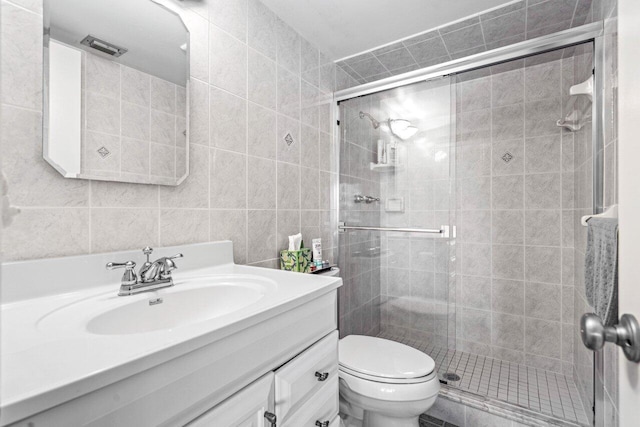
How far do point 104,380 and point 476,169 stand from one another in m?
2.38

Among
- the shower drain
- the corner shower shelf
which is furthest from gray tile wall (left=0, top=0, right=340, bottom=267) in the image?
the corner shower shelf

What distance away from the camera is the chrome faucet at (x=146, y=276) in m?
0.83

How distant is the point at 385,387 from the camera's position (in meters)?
1.25

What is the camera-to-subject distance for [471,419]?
4.96 ft

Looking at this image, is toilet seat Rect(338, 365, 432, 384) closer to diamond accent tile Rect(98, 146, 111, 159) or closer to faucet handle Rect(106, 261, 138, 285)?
faucet handle Rect(106, 261, 138, 285)

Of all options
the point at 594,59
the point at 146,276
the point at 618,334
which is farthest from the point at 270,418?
the point at 594,59

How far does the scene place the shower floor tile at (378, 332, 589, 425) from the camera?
1.55 m

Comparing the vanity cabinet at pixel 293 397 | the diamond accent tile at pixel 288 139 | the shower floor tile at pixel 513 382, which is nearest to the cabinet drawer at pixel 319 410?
the vanity cabinet at pixel 293 397

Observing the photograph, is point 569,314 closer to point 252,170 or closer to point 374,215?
point 374,215

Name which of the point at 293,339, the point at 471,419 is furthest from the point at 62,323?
the point at 471,419

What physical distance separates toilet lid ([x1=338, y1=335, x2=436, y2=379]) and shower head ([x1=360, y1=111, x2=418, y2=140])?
1185 millimetres

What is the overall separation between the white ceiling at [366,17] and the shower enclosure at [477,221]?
0.90 ft

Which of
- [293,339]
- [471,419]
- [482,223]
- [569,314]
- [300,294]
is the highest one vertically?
[482,223]

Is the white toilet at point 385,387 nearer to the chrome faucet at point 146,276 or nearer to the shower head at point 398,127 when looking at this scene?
the chrome faucet at point 146,276
